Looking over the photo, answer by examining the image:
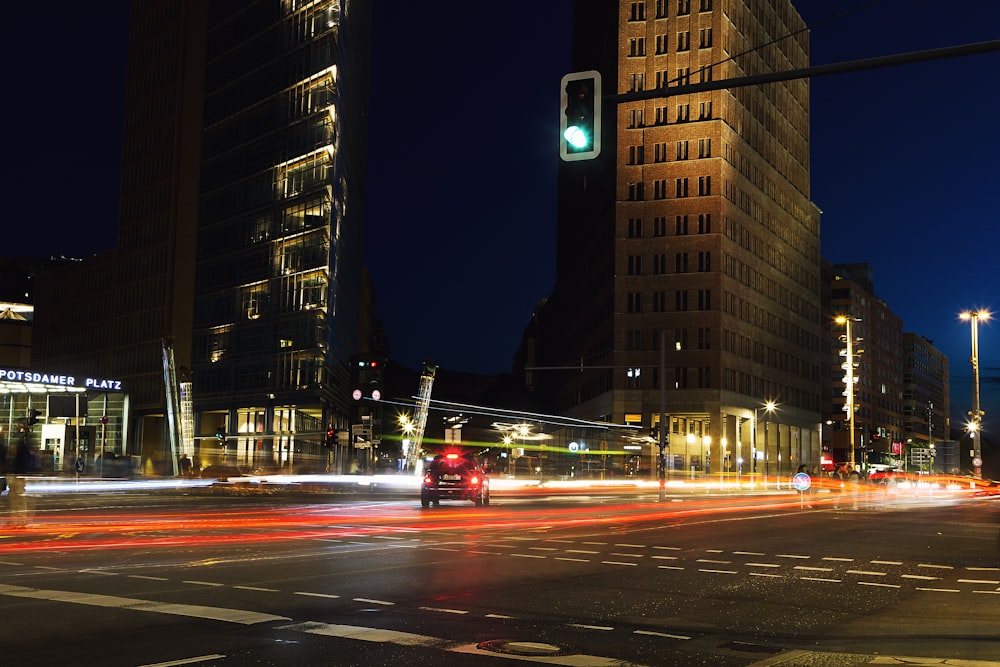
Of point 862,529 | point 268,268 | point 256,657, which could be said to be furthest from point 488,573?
point 268,268

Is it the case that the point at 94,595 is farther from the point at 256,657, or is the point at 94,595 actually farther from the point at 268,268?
the point at 268,268

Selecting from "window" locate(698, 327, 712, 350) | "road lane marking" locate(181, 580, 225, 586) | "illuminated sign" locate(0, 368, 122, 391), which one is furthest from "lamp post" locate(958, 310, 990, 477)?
"illuminated sign" locate(0, 368, 122, 391)

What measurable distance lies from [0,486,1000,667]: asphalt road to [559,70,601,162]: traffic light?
5403mm

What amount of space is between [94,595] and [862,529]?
18.7 metres

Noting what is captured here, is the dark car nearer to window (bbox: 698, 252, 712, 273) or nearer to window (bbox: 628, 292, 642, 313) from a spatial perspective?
window (bbox: 628, 292, 642, 313)

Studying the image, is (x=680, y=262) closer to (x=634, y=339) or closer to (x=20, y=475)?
(x=634, y=339)

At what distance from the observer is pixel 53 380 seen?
8094 centimetres

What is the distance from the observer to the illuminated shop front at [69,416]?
65500 mm

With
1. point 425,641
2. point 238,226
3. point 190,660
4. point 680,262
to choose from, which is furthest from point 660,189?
point 190,660

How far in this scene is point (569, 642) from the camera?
30.2 feet

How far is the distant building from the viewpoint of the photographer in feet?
300

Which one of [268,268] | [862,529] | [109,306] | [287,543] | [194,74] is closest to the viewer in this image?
[287,543]

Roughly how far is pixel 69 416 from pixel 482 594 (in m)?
82.8

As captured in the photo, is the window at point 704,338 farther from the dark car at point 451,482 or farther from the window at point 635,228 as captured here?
the dark car at point 451,482
